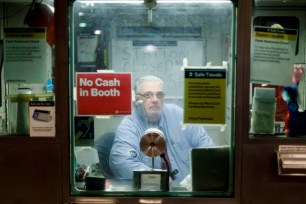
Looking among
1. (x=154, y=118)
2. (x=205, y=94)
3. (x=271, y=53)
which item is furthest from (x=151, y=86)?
(x=271, y=53)

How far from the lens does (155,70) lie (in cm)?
193

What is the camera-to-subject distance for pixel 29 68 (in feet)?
6.38

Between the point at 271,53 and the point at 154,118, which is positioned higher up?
the point at 271,53

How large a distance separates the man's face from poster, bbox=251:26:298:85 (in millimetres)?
458

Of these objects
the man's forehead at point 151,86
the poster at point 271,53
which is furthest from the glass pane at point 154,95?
the poster at point 271,53

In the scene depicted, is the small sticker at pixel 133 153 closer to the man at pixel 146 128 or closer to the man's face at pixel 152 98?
the man at pixel 146 128

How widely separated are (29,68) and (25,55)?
0.07m

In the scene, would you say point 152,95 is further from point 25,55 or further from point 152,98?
point 25,55

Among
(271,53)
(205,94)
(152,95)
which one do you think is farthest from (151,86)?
(271,53)

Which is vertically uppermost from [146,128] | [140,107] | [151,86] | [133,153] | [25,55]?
[25,55]

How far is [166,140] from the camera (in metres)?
1.94

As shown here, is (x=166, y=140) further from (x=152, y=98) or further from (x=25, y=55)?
(x=25, y=55)

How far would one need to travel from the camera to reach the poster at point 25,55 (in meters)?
1.94

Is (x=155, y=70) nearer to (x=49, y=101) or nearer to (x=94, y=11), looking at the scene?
(x=94, y=11)
